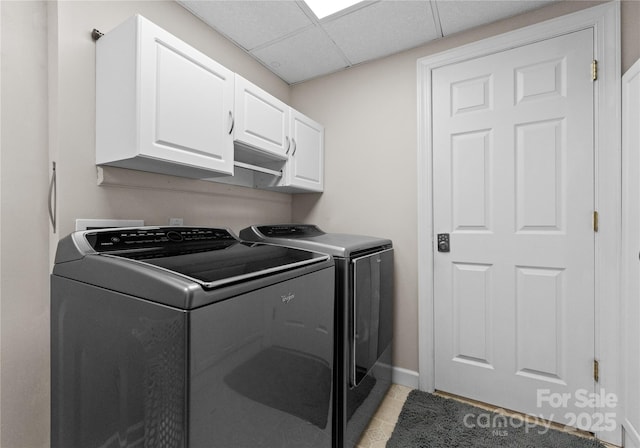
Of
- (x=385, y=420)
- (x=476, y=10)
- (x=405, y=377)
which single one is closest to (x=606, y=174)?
(x=476, y=10)

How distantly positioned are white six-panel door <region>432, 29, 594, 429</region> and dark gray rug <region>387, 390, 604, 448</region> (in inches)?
5.4

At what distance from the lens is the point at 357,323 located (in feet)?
5.20

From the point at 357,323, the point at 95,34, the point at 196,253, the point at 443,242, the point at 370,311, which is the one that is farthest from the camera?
the point at 443,242

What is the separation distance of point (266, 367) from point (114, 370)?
457mm

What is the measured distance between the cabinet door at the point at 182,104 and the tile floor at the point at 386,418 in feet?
5.52

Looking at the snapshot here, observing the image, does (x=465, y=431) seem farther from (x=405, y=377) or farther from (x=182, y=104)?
(x=182, y=104)

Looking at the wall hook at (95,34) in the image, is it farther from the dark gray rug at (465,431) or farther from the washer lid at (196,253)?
the dark gray rug at (465,431)

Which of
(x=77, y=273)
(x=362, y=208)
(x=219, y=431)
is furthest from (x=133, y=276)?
(x=362, y=208)

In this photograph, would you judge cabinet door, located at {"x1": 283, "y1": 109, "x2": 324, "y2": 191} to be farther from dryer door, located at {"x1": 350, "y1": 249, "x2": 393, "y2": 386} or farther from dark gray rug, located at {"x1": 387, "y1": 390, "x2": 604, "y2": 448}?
dark gray rug, located at {"x1": 387, "y1": 390, "x2": 604, "y2": 448}

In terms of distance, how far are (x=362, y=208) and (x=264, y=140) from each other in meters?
0.96

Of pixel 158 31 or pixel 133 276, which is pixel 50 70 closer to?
pixel 158 31

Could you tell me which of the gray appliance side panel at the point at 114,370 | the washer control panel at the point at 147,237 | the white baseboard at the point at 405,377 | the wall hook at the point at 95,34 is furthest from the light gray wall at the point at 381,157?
the gray appliance side panel at the point at 114,370

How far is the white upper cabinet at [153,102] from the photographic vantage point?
3.98ft

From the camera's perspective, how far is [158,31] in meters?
1.27
